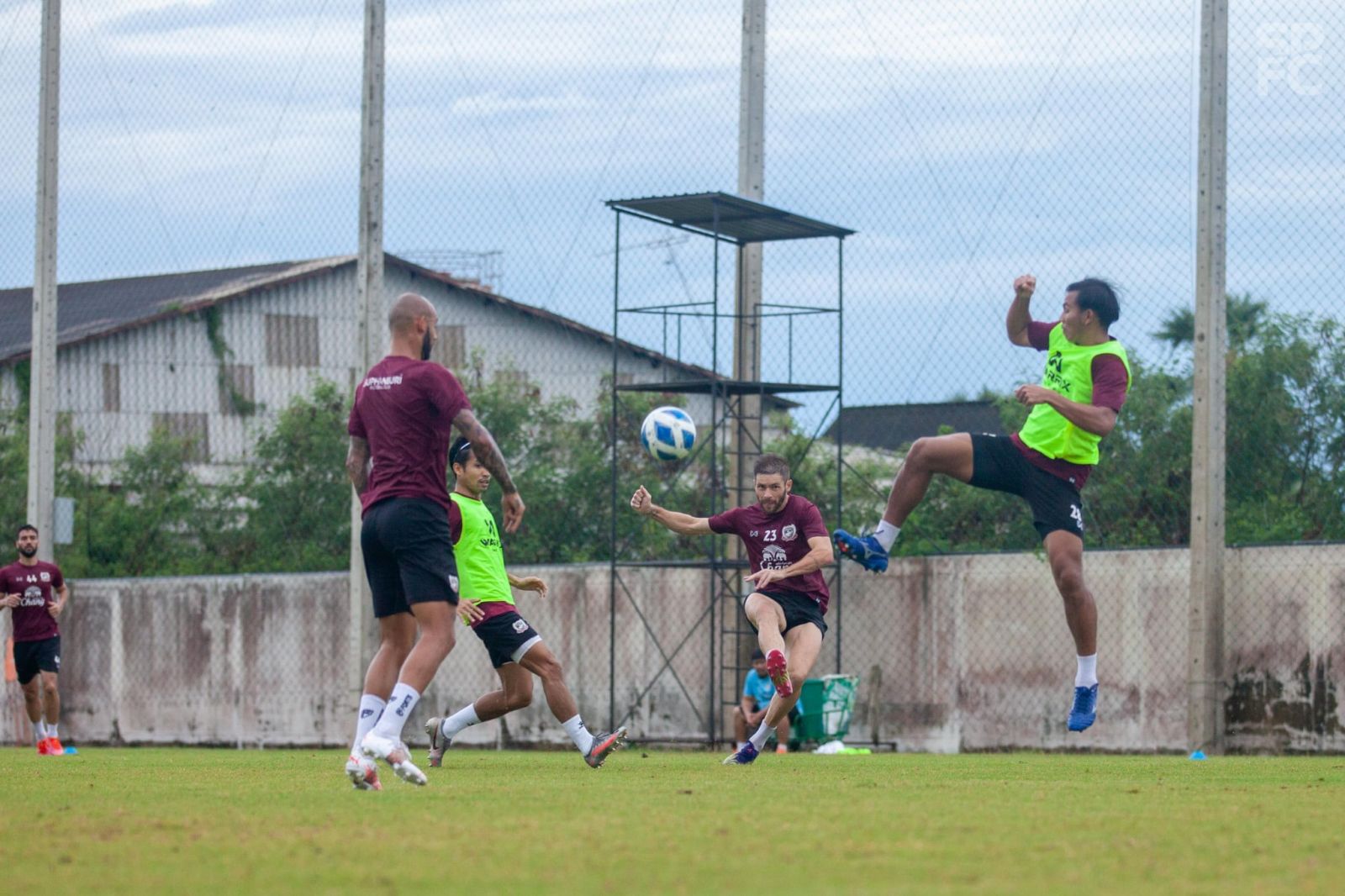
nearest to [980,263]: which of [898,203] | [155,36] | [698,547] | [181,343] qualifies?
[898,203]

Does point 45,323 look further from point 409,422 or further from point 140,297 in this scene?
point 409,422

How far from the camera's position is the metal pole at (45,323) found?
71.8 feet

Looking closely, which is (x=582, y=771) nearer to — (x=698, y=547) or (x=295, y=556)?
(x=698, y=547)

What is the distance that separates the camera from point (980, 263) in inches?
677

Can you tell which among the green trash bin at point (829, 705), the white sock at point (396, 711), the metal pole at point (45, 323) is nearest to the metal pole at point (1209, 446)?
the green trash bin at point (829, 705)

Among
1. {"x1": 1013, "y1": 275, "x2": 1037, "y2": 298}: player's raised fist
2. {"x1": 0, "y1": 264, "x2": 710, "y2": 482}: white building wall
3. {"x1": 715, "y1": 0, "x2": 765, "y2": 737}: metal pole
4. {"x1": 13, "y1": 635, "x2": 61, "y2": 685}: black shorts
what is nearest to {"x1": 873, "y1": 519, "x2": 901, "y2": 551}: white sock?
{"x1": 1013, "y1": 275, "x2": 1037, "y2": 298}: player's raised fist

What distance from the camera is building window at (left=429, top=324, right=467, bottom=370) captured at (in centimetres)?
3150

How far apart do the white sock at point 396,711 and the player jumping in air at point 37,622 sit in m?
9.85

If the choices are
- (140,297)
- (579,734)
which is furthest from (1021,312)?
(140,297)

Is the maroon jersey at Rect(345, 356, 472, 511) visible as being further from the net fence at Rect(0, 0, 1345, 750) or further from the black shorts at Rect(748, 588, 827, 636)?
the net fence at Rect(0, 0, 1345, 750)

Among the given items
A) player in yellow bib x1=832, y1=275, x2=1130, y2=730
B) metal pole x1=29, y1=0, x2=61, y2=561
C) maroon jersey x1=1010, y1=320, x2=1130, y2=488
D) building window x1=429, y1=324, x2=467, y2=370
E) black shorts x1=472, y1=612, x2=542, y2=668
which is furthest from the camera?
building window x1=429, y1=324, x2=467, y2=370

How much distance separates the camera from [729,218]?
17.8 m

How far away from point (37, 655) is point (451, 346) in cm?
1563

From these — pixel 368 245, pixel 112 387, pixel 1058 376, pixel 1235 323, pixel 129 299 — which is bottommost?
pixel 1058 376
